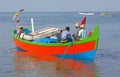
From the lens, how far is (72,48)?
21.0m

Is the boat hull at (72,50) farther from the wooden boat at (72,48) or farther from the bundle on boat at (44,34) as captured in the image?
the bundle on boat at (44,34)

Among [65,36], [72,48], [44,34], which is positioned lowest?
[72,48]

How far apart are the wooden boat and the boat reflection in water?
0.89 ft

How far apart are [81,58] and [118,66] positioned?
2266mm

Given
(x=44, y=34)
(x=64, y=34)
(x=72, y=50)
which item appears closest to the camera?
(x=72, y=50)

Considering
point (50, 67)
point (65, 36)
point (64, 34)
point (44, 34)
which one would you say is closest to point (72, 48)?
point (65, 36)

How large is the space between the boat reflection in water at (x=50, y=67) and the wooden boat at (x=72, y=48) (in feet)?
0.89

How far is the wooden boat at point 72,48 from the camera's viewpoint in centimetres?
2017

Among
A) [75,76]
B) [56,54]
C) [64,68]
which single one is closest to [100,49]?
[56,54]

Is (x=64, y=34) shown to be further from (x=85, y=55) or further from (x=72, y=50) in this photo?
(x=85, y=55)

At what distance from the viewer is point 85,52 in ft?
68.6

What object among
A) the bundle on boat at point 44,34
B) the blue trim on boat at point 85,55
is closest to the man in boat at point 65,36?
the blue trim on boat at point 85,55

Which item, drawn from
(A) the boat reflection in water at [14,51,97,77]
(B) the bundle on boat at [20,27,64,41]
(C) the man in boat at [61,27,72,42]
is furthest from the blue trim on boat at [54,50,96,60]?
(B) the bundle on boat at [20,27,64,41]

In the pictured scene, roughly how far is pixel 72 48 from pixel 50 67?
1812mm
